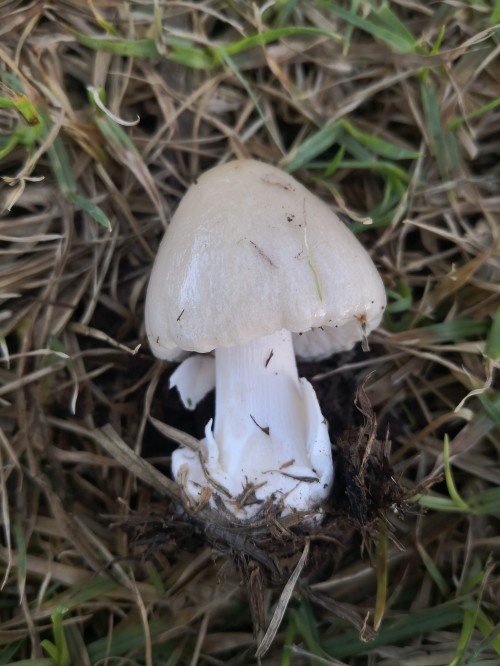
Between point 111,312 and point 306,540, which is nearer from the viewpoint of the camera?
point 306,540

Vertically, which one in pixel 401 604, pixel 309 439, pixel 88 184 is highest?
pixel 88 184

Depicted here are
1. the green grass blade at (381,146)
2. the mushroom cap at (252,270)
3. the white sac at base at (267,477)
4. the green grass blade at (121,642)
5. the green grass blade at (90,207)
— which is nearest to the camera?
the mushroom cap at (252,270)

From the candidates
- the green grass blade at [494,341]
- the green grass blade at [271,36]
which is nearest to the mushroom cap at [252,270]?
the green grass blade at [494,341]

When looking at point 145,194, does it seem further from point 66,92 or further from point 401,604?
point 401,604

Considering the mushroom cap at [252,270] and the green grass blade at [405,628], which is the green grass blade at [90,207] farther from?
the green grass blade at [405,628]

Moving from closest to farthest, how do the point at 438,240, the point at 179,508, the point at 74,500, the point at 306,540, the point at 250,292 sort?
the point at 250,292
the point at 306,540
the point at 179,508
the point at 74,500
the point at 438,240

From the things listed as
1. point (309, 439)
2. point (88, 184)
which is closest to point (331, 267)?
point (309, 439)

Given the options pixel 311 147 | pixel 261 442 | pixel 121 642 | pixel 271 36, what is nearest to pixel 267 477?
pixel 261 442
